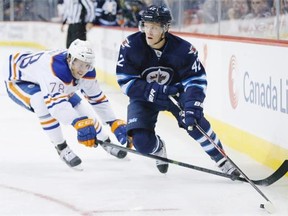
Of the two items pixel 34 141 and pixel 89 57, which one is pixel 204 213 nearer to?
pixel 89 57

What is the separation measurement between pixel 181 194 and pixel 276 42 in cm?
122

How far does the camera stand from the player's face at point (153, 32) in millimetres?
4066

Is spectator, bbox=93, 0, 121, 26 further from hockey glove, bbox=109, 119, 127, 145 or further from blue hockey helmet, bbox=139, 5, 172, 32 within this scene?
blue hockey helmet, bbox=139, 5, 172, 32

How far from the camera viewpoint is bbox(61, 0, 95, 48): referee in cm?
1025

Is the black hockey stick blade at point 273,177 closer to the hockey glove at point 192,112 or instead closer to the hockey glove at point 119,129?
the hockey glove at point 192,112

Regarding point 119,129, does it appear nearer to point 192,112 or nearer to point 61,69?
point 61,69

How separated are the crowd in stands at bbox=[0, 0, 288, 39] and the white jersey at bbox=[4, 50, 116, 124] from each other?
1328 millimetres

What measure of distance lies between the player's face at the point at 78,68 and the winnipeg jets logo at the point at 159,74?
1.19ft

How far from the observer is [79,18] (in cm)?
1030

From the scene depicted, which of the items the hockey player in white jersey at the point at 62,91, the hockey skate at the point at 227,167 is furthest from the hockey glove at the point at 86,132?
the hockey skate at the point at 227,167

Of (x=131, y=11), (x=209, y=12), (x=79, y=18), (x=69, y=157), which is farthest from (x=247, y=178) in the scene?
(x=131, y=11)

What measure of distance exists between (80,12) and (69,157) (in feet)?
19.7

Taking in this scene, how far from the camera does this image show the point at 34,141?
562cm

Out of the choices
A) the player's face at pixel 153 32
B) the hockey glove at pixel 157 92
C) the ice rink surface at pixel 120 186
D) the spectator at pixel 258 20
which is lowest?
the ice rink surface at pixel 120 186
